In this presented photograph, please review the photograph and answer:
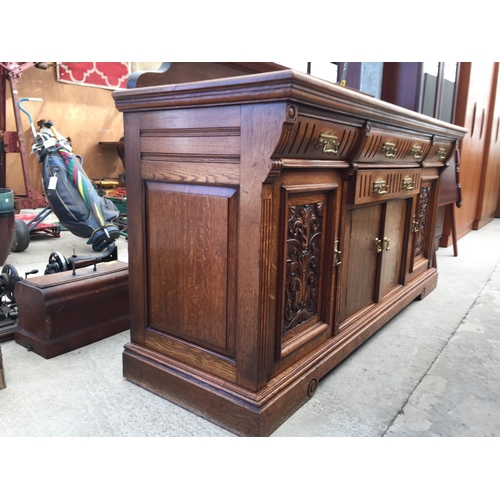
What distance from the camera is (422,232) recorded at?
295 cm

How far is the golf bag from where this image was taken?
3838mm

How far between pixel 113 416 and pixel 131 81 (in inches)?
47.2

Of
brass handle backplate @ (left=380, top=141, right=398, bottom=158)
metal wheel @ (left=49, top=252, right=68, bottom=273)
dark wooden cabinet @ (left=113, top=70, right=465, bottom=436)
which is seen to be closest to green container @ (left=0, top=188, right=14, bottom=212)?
metal wheel @ (left=49, top=252, right=68, bottom=273)

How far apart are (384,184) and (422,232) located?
1.07m

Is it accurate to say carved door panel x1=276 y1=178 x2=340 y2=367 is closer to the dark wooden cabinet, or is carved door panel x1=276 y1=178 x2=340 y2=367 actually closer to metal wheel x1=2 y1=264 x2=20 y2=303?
the dark wooden cabinet

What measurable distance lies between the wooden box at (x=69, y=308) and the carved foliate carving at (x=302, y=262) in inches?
38.2

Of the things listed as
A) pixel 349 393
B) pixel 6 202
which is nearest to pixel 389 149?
pixel 349 393

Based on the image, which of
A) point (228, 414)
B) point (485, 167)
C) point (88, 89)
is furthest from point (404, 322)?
point (88, 89)

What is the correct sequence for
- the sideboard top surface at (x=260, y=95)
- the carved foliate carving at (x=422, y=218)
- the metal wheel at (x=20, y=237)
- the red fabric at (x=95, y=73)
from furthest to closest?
the red fabric at (x=95, y=73) < the metal wheel at (x=20, y=237) < the carved foliate carving at (x=422, y=218) < the sideboard top surface at (x=260, y=95)

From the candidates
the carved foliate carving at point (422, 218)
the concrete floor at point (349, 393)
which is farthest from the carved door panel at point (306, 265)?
the carved foliate carving at point (422, 218)

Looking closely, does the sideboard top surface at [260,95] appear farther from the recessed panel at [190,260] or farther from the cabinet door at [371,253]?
the cabinet door at [371,253]

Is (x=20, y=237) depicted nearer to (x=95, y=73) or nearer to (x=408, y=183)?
(x=408, y=183)

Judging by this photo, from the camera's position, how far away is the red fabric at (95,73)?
6.63m

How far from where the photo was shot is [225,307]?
1.46 metres
